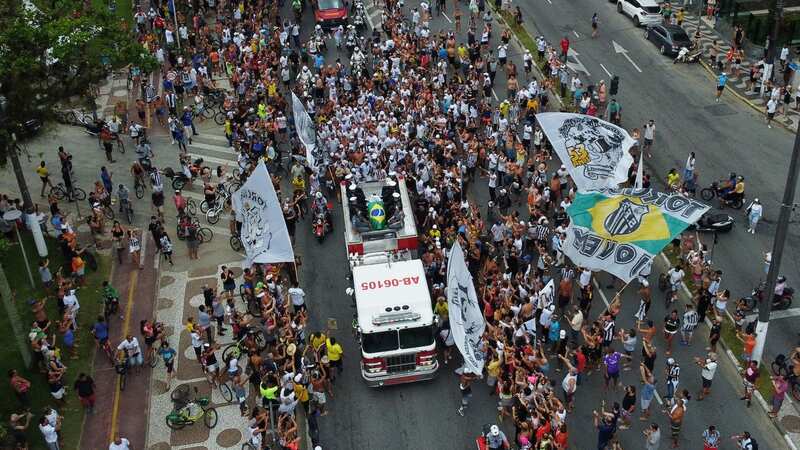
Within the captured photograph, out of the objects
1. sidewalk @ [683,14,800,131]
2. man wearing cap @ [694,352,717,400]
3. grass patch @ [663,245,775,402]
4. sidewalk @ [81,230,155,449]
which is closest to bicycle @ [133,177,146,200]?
sidewalk @ [81,230,155,449]

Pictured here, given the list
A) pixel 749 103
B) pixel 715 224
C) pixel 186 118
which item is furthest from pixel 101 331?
pixel 749 103

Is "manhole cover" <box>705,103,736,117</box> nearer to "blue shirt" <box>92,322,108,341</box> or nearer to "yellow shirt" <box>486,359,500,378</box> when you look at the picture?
"yellow shirt" <box>486,359,500,378</box>

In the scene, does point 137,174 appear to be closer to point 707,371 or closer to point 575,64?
point 575,64

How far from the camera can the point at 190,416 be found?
2698cm

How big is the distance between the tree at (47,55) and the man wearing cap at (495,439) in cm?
1993

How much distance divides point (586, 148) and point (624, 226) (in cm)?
407

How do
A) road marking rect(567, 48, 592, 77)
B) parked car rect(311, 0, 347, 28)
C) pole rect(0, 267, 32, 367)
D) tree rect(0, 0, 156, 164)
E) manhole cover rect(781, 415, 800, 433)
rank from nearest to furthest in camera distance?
1. manhole cover rect(781, 415, 800, 433)
2. pole rect(0, 267, 32, 367)
3. tree rect(0, 0, 156, 164)
4. road marking rect(567, 48, 592, 77)
5. parked car rect(311, 0, 347, 28)

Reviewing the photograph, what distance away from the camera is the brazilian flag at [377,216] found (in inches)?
1209

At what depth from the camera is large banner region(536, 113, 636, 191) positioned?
31.3 m

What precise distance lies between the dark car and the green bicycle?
33.4 meters

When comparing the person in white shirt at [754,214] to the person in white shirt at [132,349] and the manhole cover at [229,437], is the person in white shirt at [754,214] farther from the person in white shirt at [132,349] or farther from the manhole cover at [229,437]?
the person in white shirt at [132,349]

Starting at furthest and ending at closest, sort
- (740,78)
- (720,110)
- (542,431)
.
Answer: (740,78) < (720,110) < (542,431)

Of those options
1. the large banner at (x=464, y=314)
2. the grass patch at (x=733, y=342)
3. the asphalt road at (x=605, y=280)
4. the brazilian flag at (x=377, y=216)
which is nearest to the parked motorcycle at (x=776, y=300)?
the asphalt road at (x=605, y=280)

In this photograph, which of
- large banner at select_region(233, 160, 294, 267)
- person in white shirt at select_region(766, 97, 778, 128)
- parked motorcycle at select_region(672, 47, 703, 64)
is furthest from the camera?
parked motorcycle at select_region(672, 47, 703, 64)
